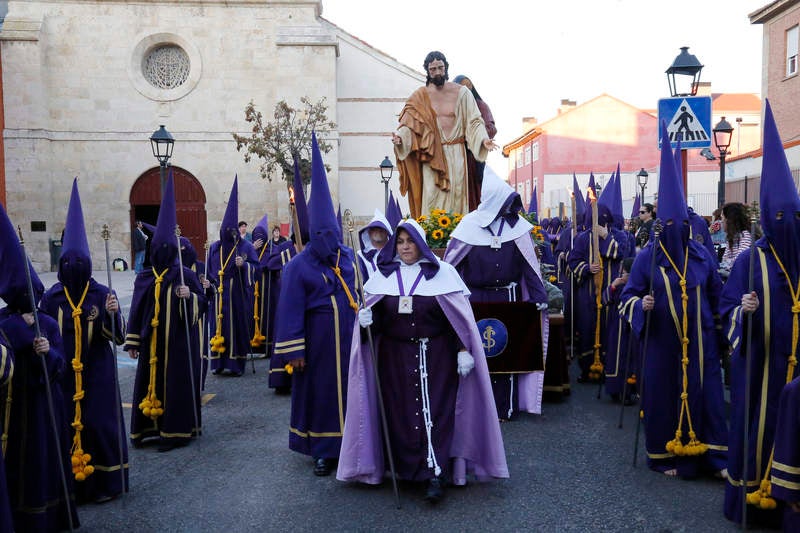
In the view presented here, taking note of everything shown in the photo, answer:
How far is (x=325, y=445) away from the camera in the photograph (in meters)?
5.85

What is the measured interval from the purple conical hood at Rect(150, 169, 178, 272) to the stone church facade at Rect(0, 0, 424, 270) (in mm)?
21743

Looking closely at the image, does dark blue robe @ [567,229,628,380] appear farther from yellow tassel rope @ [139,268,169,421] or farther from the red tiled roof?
the red tiled roof

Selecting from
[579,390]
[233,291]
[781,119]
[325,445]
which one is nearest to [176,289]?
[325,445]

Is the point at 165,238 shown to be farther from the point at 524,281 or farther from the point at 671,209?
the point at 671,209

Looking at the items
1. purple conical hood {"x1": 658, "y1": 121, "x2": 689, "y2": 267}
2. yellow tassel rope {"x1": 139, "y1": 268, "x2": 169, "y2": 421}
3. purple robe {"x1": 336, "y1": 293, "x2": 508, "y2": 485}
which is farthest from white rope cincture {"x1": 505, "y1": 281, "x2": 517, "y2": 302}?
yellow tassel rope {"x1": 139, "y1": 268, "x2": 169, "y2": 421}

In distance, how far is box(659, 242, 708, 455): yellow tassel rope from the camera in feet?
17.7

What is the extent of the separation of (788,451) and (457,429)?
232 cm

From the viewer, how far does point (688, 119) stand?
8.95 meters

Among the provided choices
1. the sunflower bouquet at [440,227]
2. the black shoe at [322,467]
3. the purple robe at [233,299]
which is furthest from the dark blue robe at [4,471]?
the purple robe at [233,299]

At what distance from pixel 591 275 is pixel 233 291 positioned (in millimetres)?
4967

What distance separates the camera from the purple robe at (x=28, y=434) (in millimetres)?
4266

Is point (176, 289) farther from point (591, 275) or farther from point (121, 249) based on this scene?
point (121, 249)

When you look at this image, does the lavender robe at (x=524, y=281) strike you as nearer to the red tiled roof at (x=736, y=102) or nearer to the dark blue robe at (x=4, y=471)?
the dark blue robe at (x=4, y=471)

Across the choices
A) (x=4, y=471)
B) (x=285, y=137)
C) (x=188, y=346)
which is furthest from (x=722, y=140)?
(x=4, y=471)
